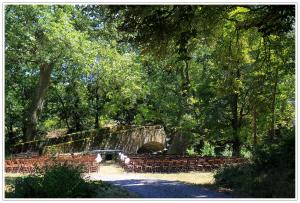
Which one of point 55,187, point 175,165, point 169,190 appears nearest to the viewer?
point 55,187

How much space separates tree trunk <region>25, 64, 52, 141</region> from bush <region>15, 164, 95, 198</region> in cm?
1469

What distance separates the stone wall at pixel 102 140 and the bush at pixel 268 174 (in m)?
14.0

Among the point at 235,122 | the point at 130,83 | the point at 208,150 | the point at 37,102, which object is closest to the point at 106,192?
the point at 235,122

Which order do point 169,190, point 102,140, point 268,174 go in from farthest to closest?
point 102,140 < point 169,190 < point 268,174

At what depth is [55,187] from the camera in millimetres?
10016

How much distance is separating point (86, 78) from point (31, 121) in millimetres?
4156

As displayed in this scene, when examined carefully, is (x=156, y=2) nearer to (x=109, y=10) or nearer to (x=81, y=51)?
(x=109, y=10)

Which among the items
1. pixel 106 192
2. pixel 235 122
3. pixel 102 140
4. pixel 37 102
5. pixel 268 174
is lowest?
pixel 106 192

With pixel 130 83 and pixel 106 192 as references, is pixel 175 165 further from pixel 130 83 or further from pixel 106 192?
pixel 130 83

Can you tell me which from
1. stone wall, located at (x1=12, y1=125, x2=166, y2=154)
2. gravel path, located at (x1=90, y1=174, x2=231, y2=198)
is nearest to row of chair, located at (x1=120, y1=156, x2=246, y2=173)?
gravel path, located at (x1=90, y1=174, x2=231, y2=198)

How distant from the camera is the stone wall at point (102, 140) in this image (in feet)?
83.5

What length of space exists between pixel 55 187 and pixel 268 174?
216 inches

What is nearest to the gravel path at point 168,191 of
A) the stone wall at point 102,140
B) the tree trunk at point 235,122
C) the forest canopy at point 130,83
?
the forest canopy at point 130,83

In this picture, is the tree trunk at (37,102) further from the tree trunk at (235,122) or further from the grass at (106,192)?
the grass at (106,192)
